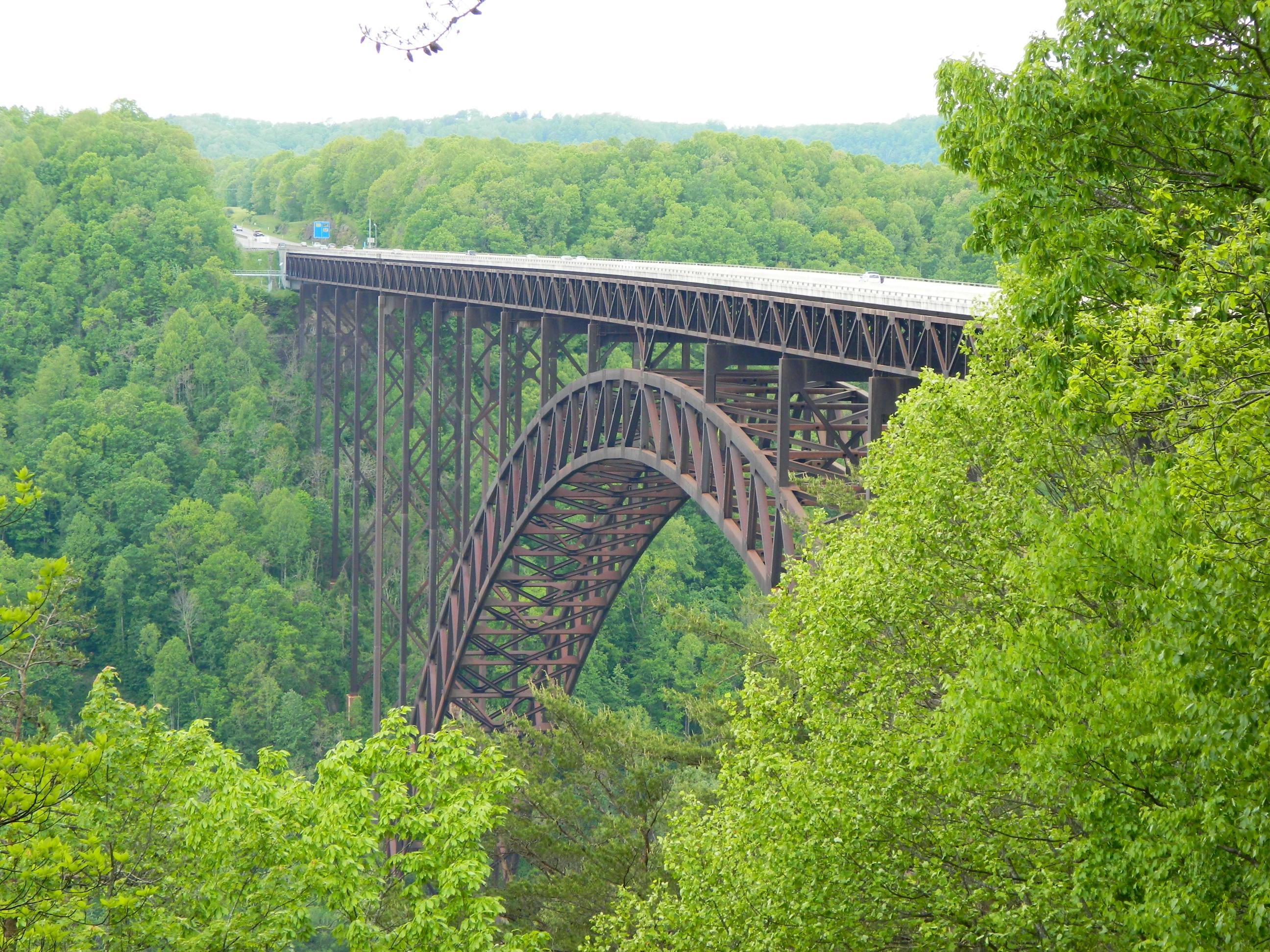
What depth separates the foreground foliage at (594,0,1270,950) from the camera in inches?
267

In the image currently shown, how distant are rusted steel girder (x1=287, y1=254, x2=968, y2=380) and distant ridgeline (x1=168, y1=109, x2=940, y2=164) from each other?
108m

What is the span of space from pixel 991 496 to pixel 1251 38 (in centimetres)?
404

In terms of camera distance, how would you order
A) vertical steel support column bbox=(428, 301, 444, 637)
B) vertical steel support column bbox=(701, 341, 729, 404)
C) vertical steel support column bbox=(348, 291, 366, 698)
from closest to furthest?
vertical steel support column bbox=(701, 341, 729, 404)
vertical steel support column bbox=(428, 301, 444, 637)
vertical steel support column bbox=(348, 291, 366, 698)

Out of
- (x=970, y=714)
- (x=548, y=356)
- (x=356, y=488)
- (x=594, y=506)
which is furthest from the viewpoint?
(x=356, y=488)

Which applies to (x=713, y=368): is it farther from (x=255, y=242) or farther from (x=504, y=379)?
(x=255, y=242)

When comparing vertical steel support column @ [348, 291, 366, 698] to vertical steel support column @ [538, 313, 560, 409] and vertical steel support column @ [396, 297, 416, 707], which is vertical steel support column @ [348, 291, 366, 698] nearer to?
vertical steel support column @ [396, 297, 416, 707]

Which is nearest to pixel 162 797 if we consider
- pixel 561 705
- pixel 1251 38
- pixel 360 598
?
pixel 561 705

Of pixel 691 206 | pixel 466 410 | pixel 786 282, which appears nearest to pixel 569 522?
pixel 466 410

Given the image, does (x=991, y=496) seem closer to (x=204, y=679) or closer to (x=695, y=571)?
(x=204, y=679)

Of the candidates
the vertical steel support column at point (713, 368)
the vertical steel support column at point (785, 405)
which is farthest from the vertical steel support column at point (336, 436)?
the vertical steel support column at point (785, 405)

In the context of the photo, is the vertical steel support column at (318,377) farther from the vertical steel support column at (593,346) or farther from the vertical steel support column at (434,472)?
the vertical steel support column at (593,346)

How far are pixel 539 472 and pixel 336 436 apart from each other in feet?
65.3

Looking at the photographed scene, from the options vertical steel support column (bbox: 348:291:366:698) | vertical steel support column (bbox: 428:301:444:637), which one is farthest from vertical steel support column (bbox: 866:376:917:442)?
vertical steel support column (bbox: 348:291:366:698)

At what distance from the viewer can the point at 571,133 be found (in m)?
181
